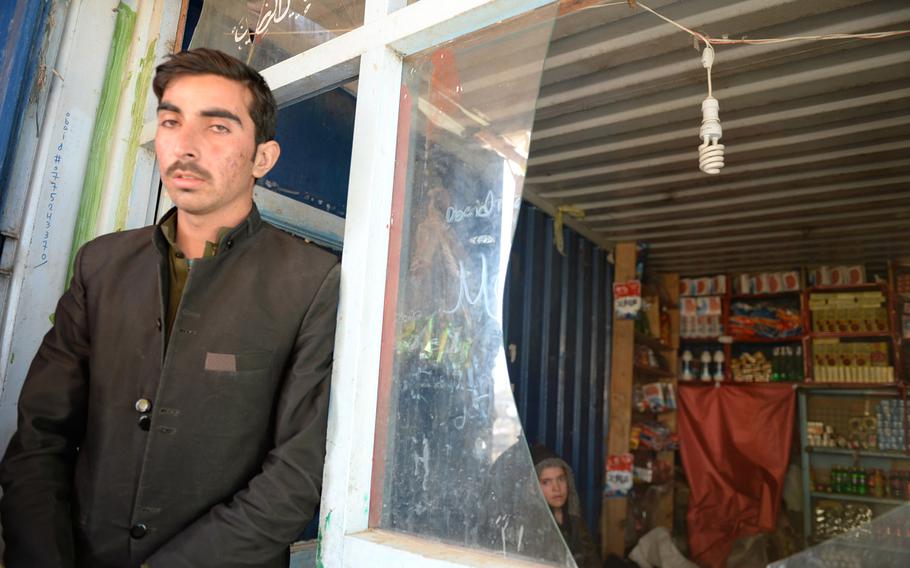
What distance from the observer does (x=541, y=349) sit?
15.1 ft

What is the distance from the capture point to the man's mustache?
1244mm

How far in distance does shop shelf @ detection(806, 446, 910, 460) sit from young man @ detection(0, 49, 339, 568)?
5.89 meters

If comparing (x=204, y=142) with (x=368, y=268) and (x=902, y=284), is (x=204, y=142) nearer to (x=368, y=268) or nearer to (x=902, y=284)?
(x=368, y=268)

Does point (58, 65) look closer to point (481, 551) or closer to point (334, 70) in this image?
point (334, 70)

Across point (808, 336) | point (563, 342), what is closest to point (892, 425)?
point (808, 336)

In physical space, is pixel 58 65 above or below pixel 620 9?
below

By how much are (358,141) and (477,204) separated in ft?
1.01

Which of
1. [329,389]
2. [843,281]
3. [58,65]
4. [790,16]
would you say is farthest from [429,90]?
[843,281]

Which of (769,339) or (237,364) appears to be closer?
(237,364)

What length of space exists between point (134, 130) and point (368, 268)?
1334mm

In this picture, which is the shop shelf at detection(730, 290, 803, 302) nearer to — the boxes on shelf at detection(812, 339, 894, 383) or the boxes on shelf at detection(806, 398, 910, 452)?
the boxes on shelf at detection(812, 339, 894, 383)

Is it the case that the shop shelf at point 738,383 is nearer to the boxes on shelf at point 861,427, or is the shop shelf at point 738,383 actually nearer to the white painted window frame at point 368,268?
the boxes on shelf at point 861,427

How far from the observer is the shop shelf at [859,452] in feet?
17.3

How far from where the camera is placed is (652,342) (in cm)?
621
